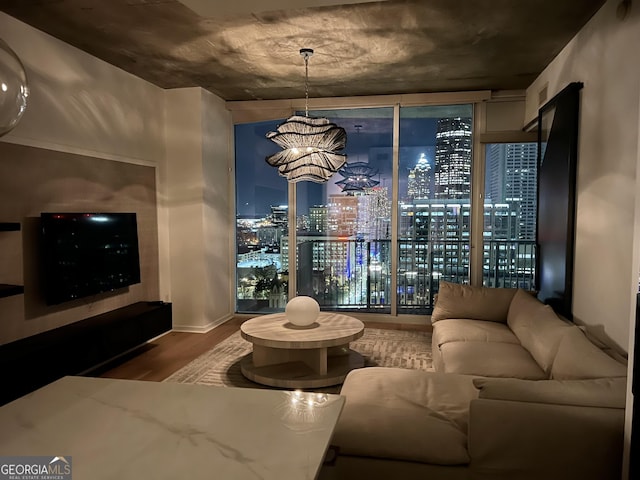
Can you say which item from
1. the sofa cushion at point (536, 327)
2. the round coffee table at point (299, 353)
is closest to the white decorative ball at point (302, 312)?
the round coffee table at point (299, 353)

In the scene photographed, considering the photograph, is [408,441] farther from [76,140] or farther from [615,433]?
[76,140]

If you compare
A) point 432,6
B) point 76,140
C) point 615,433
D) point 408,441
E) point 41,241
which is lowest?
point 408,441

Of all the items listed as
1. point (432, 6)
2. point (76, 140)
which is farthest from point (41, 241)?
point (432, 6)

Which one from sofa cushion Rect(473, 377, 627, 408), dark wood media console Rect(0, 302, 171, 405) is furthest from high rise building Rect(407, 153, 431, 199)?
sofa cushion Rect(473, 377, 627, 408)

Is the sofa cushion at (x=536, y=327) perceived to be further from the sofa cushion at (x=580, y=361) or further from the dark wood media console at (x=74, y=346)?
the dark wood media console at (x=74, y=346)

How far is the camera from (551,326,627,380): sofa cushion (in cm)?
208

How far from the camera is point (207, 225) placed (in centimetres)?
532

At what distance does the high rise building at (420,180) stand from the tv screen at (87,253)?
320 centimetres

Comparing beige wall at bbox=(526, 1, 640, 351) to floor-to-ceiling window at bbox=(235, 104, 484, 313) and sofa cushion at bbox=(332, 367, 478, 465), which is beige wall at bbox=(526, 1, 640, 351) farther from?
floor-to-ceiling window at bbox=(235, 104, 484, 313)

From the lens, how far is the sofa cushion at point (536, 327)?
2.71 m

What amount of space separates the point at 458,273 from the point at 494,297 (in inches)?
61.3

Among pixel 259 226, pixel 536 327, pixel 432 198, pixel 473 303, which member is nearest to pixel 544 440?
pixel 536 327

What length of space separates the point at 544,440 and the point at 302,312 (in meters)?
2.36

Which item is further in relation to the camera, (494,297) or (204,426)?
(494,297)
